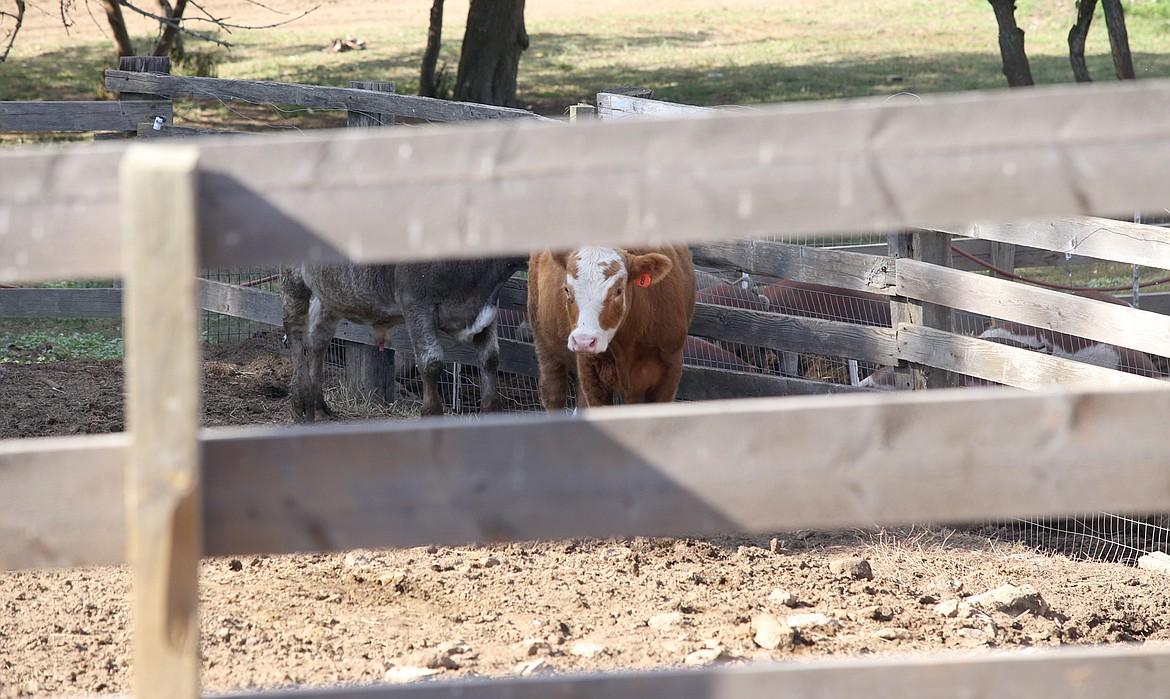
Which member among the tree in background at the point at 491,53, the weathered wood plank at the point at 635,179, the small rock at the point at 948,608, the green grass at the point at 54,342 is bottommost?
the green grass at the point at 54,342

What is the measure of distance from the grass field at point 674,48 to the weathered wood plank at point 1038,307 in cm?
1421

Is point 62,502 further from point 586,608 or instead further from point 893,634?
point 893,634

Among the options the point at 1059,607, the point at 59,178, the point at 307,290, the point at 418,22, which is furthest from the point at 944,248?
the point at 418,22

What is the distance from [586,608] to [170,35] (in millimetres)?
14817

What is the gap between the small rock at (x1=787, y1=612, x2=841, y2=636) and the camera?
12.8 feet

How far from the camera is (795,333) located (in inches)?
257

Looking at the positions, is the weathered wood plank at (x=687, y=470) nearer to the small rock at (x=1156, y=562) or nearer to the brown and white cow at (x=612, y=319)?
the small rock at (x=1156, y=562)

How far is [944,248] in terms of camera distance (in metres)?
6.02

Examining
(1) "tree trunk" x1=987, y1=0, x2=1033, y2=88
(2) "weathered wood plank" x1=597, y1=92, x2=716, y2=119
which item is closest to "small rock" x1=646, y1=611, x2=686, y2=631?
(2) "weathered wood plank" x1=597, y1=92, x2=716, y2=119

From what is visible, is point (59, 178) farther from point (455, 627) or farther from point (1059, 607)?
point (1059, 607)

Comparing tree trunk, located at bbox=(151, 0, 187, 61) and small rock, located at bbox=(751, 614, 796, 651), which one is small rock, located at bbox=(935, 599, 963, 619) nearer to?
small rock, located at bbox=(751, 614, 796, 651)

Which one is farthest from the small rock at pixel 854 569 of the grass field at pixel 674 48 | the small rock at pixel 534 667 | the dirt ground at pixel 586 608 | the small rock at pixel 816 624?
the grass field at pixel 674 48

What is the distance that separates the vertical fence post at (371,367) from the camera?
809 cm

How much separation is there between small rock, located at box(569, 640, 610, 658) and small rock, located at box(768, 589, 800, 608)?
2.99ft
